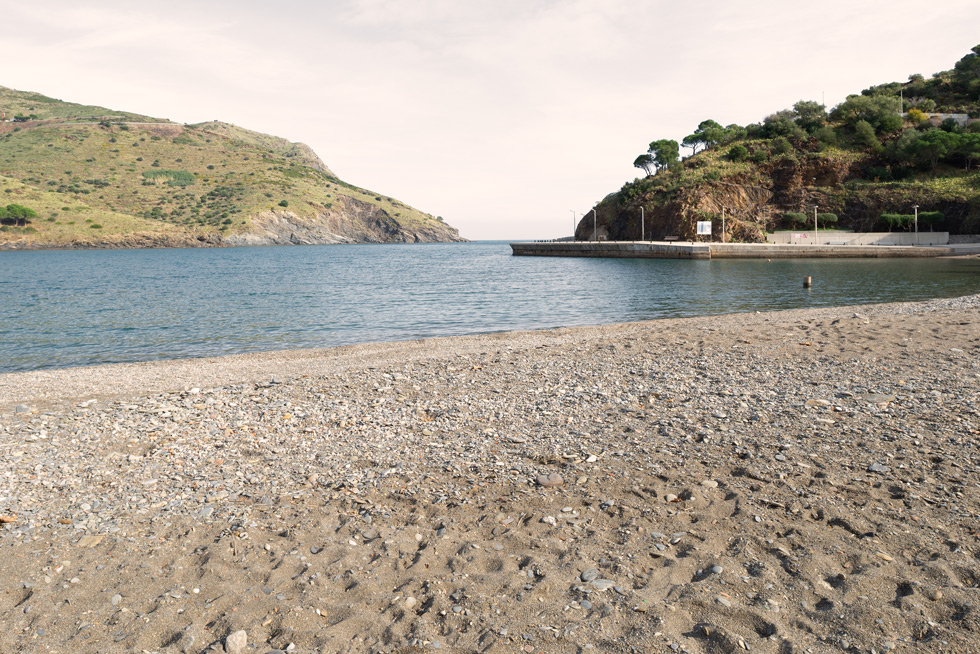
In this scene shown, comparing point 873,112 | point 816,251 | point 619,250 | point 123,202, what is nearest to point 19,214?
point 123,202

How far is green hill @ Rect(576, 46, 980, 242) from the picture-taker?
8869 cm

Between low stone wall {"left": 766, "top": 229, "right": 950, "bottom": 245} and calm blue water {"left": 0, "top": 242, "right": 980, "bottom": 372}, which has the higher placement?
low stone wall {"left": 766, "top": 229, "right": 950, "bottom": 245}

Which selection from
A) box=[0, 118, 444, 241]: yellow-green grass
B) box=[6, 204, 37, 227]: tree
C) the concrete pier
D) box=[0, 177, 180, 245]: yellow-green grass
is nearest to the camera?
the concrete pier

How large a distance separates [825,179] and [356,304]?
91.9 metres

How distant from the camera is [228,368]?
16391 millimetres

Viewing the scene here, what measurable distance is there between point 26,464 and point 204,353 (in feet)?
44.6

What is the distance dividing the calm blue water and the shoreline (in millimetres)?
2793

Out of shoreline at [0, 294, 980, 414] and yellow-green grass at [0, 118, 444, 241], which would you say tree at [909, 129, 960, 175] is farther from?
yellow-green grass at [0, 118, 444, 241]

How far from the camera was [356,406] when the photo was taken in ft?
34.0

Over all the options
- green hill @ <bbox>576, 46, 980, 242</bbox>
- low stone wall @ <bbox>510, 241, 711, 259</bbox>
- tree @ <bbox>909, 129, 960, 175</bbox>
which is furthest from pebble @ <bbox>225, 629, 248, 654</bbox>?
tree @ <bbox>909, 129, 960, 175</bbox>

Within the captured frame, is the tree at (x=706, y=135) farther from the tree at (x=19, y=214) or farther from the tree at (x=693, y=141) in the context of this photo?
the tree at (x=19, y=214)

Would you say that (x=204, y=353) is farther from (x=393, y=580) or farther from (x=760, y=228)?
(x=760, y=228)

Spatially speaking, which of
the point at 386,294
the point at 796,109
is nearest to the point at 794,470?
the point at 386,294

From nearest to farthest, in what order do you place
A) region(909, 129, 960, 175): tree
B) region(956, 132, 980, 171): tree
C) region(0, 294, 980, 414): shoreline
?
region(0, 294, 980, 414): shoreline < region(956, 132, 980, 171): tree < region(909, 129, 960, 175): tree
